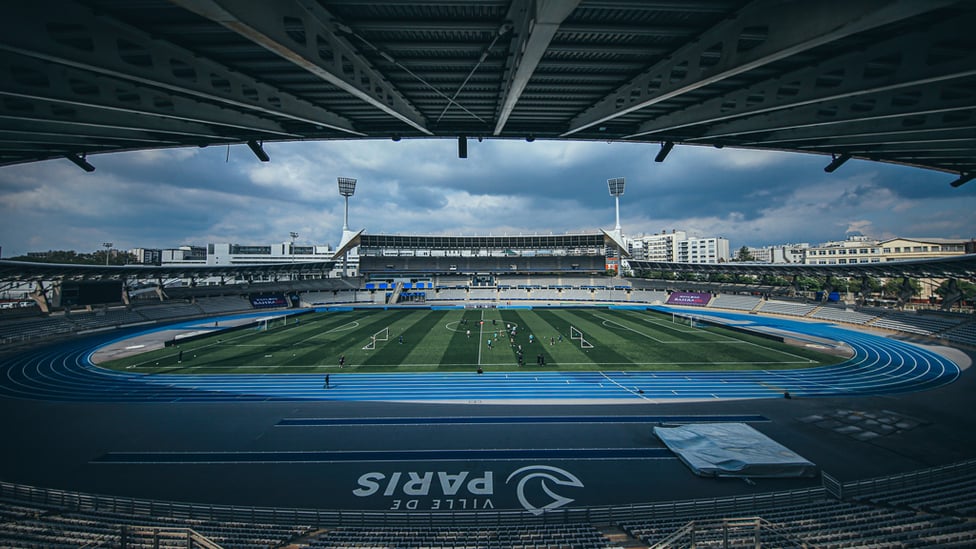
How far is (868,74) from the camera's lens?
716cm

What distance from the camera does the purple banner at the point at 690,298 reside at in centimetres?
5480

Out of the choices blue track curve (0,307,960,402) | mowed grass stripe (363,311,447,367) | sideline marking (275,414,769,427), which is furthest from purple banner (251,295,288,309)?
sideline marking (275,414,769,427)

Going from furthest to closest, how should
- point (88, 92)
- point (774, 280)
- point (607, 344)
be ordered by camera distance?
point (774, 280) → point (607, 344) → point (88, 92)

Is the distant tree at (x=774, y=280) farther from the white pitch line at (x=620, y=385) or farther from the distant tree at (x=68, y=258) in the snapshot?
the distant tree at (x=68, y=258)

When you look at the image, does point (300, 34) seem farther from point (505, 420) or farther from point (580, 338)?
point (580, 338)

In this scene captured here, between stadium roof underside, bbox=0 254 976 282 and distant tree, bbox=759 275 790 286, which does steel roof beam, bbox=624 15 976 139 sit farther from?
distant tree, bbox=759 275 790 286

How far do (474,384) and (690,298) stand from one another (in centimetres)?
5016

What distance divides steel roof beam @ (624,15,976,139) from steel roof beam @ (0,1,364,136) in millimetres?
10648

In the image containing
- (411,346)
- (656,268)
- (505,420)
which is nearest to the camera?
(505,420)

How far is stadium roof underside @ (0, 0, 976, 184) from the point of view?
17.9 feet

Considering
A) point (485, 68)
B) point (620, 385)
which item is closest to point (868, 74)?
point (485, 68)

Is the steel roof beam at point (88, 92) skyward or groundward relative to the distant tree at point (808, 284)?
skyward

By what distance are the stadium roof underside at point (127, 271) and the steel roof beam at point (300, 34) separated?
40.1 metres

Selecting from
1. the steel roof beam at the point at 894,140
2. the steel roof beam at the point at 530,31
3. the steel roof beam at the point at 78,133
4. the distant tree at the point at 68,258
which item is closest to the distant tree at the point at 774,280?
the steel roof beam at the point at 894,140
